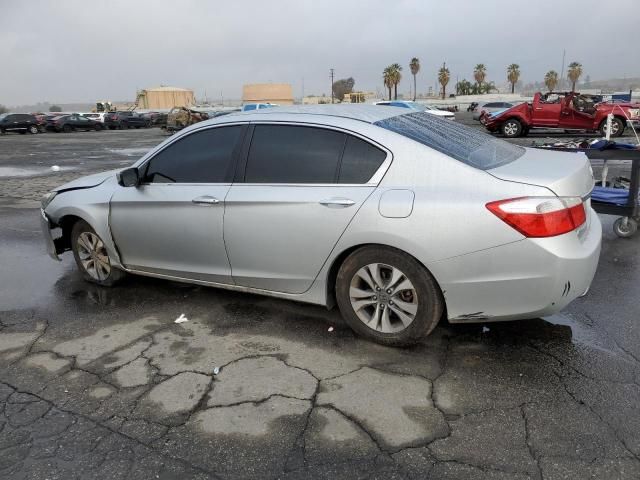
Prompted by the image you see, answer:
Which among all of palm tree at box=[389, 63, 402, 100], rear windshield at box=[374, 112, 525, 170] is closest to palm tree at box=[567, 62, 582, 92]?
palm tree at box=[389, 63, 402, 100]

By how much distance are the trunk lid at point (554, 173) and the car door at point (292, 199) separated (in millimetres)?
830

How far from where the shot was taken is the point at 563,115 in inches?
736

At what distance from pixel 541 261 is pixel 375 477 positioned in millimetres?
1520

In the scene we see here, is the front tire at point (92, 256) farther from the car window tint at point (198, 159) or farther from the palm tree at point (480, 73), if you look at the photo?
the palm tree at point (480, 73)

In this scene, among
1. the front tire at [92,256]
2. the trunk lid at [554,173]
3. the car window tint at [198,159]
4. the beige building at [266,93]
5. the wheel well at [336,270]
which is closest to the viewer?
the trunk lid at [554,173]

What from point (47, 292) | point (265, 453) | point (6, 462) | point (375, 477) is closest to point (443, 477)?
point (375, 477)

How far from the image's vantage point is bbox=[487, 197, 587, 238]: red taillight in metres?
2.91

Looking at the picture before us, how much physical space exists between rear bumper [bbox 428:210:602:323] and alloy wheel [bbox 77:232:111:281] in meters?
3.18

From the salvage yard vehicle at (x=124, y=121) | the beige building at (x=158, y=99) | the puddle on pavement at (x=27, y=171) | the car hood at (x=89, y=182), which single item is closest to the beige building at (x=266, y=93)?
the beige building at (x=158, y=99)

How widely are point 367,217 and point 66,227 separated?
3.32 m

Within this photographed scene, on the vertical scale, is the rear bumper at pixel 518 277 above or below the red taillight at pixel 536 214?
below

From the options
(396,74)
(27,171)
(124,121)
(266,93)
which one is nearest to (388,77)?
(396,74)

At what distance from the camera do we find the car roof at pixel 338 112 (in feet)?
12.0

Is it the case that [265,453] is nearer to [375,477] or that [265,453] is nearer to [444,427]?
[375,477]
